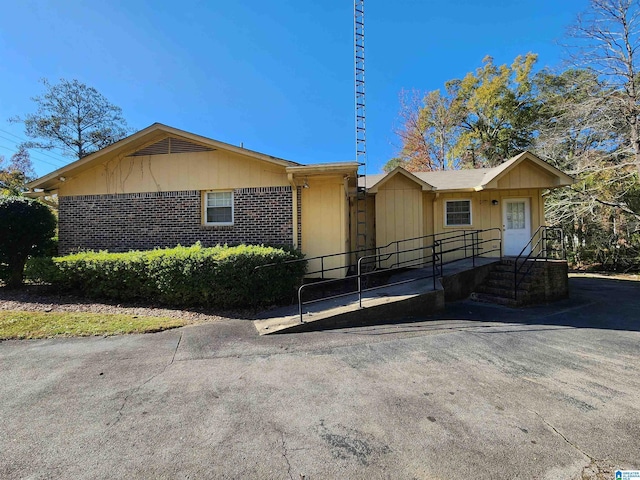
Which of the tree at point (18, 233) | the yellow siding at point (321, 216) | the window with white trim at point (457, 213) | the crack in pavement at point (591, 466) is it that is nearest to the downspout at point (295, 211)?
the yellow siding at point (321, 216)

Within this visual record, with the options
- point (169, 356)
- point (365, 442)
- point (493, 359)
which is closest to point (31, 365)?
point (169, 356)

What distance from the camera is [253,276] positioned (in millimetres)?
6785

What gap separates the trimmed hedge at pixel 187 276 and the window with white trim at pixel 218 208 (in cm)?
221

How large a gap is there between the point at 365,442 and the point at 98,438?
229 centimetres

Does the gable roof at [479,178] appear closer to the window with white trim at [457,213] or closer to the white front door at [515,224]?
the window with white trim at [457,213]

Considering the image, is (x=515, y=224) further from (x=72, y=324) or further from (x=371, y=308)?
(x=72, y=324)

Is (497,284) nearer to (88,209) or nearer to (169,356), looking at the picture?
(169,356)

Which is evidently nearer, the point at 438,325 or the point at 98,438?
the point at 98,438

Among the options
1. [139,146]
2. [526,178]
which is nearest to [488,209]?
[526,178]

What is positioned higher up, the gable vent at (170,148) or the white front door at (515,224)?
the gable vent at (170,148)

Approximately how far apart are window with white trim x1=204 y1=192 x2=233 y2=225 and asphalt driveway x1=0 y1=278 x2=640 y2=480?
15.2ft

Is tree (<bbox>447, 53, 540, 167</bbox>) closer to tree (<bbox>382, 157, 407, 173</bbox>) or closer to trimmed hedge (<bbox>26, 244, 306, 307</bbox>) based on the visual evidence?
tree (<bbox>382, 157, 407, 173</bbox>)

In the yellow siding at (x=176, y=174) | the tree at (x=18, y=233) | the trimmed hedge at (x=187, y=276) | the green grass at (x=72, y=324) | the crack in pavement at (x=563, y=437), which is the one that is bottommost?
the crack in pavement at (x=563, y=437)

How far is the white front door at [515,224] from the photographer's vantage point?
11.7m
